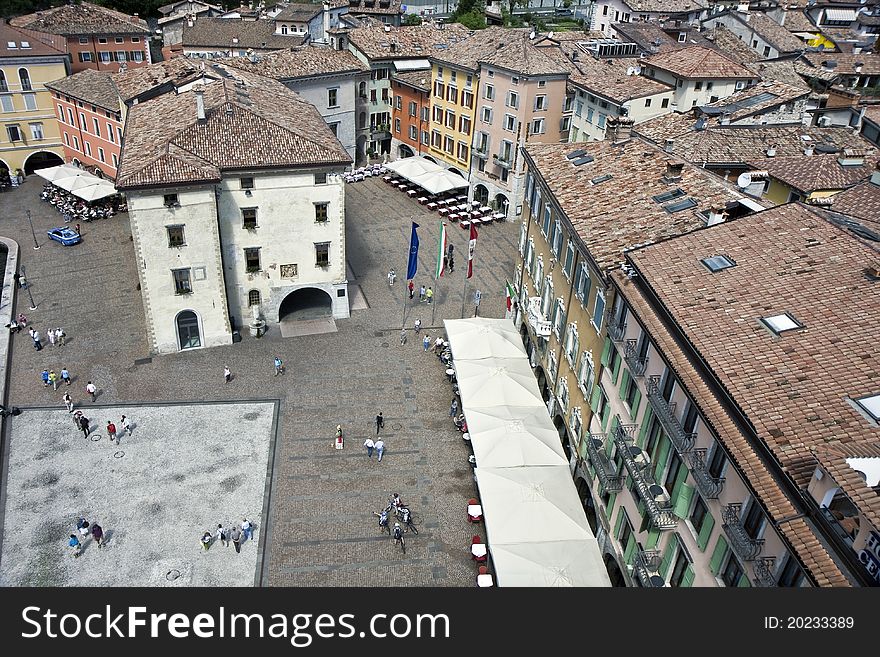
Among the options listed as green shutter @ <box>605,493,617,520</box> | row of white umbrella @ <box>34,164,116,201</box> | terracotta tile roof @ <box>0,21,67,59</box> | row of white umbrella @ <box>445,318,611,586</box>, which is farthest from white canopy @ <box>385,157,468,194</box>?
green shutter @ <box>605,493,617,520</box>

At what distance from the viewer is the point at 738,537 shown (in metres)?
18.9

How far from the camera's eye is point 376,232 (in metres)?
64.9

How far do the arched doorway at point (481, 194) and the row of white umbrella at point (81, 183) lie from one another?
3453cm

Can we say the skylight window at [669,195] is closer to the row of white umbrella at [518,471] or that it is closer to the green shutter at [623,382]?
the green shutter at [623,382]

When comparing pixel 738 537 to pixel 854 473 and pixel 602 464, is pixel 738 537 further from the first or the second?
pixel 602 464

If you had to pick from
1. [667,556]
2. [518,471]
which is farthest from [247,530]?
[667,556]

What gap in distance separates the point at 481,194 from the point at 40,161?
4769cm

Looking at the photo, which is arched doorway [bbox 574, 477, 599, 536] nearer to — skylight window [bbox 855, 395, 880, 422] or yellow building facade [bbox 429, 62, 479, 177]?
skylight window [bbox 855, 395, 880, 422]

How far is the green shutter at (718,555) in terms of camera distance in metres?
20.4

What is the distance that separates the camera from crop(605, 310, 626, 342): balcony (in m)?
28.1

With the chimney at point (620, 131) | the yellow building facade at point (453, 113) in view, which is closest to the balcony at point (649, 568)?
the chimney at point (620, 131)
